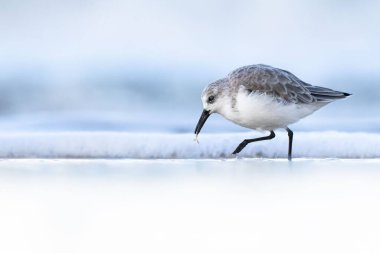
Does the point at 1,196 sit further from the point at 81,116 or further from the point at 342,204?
the point at 81,116

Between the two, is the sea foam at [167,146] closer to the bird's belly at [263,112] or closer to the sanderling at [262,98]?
the sanderling at [262,98]

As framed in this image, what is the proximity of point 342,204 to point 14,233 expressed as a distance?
1.32 metres

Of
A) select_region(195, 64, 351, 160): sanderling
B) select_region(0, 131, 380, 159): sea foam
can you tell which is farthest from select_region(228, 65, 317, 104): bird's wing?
select_region(0, 131, 380, 159): sea foam

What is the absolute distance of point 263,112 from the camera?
16.5 ft

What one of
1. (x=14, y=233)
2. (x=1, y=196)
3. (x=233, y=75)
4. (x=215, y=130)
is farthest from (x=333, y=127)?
(x=14, y=233)

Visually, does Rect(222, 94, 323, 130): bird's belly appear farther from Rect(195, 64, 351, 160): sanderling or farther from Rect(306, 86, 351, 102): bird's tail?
Rect(306, 86, 351, 102): bird's tail

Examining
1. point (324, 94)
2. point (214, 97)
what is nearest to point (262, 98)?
point (214, 97)

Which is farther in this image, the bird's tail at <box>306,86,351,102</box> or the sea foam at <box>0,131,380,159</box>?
the bird's tail at <box>306,86,351,102</box>

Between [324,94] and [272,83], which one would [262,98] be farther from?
[324,94]

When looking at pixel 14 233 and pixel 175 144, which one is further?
pixel 175 144

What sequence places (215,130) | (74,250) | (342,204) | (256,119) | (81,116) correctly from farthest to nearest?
(81,116) → (215,130) → (256,119) → (342,204) → (74,250)

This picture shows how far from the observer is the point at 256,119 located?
5.07m

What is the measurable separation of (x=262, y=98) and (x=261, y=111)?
0.08 meters

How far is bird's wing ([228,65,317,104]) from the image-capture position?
5.05 metres
